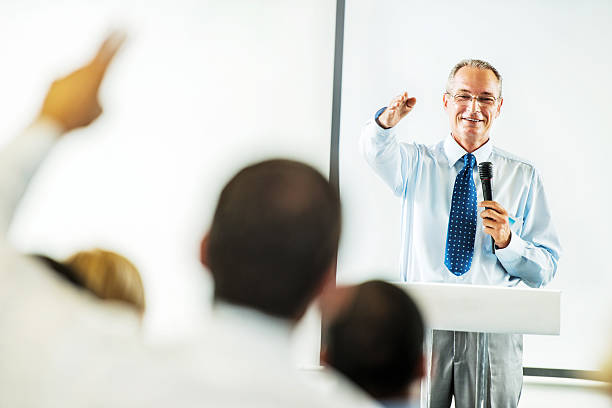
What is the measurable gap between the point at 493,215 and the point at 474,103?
29.4 inches

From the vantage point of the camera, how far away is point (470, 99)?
2717 millimetres

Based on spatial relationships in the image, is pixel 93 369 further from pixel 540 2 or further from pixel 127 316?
pixel 540 2

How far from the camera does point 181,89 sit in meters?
4.29

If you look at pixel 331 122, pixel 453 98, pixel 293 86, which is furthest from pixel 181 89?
pixel 453 98

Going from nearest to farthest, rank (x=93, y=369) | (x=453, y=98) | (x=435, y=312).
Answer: (x=93, y=369)
(x=435, y=312)
(x=453, y=98)

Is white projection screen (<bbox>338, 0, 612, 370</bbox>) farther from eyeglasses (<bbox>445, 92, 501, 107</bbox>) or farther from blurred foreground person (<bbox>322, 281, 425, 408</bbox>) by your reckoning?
blurred foreground person (<bbox>322, 281, 425, 408</bbox>)

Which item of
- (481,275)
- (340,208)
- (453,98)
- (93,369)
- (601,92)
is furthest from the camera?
(601,92)

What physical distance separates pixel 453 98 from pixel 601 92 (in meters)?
1.86

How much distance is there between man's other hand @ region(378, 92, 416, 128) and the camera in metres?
2.25

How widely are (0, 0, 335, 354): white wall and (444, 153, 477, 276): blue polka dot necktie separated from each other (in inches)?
66.5

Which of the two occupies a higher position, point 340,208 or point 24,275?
point 340,208

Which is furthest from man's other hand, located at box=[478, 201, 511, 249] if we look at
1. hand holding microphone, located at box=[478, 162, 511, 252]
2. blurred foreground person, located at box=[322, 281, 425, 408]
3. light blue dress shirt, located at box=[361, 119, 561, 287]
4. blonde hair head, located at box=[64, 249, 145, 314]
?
→ blonde hair head, located at box=[64, 249, 145, 314]

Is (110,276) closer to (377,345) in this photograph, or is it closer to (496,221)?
(377,345)

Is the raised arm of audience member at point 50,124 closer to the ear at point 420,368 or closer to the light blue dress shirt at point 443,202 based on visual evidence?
the ear at point 420,368
